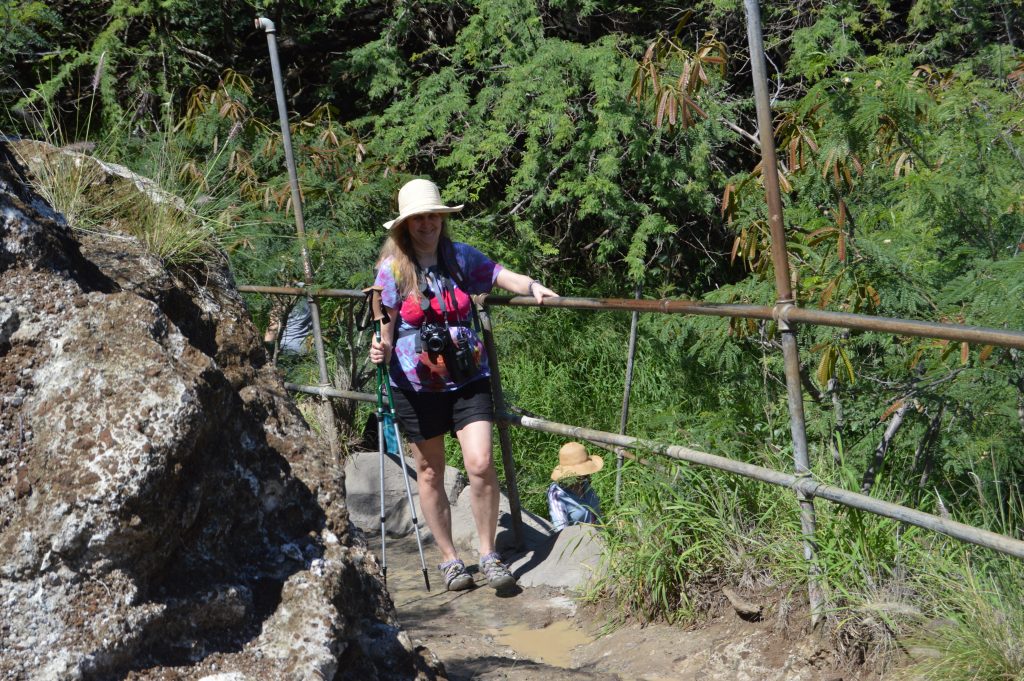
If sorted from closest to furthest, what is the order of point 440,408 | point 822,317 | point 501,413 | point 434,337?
point 822,317 → point 434,337 → point 440,408 → point 501,413

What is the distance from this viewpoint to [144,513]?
2.03m

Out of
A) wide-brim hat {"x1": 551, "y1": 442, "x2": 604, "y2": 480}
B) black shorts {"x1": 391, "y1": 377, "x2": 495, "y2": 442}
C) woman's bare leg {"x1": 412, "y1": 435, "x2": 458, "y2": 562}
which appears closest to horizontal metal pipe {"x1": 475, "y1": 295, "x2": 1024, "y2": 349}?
black shorts {"x1": 391, "y1": 377, "x2": 495, "y2": 442}

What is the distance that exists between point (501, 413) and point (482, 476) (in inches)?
12.2

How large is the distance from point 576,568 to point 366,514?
162 centimetres

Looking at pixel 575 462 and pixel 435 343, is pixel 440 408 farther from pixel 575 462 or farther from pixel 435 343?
pixel 575 462

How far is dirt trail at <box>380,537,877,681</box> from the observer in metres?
3.01

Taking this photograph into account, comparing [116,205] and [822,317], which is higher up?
[116,205]

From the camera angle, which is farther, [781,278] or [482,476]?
[482,476]

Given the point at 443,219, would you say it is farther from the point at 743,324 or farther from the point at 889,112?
the point at 889,112

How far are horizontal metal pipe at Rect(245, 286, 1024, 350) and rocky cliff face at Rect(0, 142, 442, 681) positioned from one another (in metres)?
1.21

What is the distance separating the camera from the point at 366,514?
547 cm

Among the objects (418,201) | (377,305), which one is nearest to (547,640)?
(377,305)

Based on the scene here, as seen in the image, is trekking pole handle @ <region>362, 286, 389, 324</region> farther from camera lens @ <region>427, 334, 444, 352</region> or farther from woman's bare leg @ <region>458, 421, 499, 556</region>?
woman's bare leg @ <region>458, 421, 499, 556</region>

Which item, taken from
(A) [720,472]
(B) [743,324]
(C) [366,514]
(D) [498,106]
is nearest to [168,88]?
(D) [498,106]
